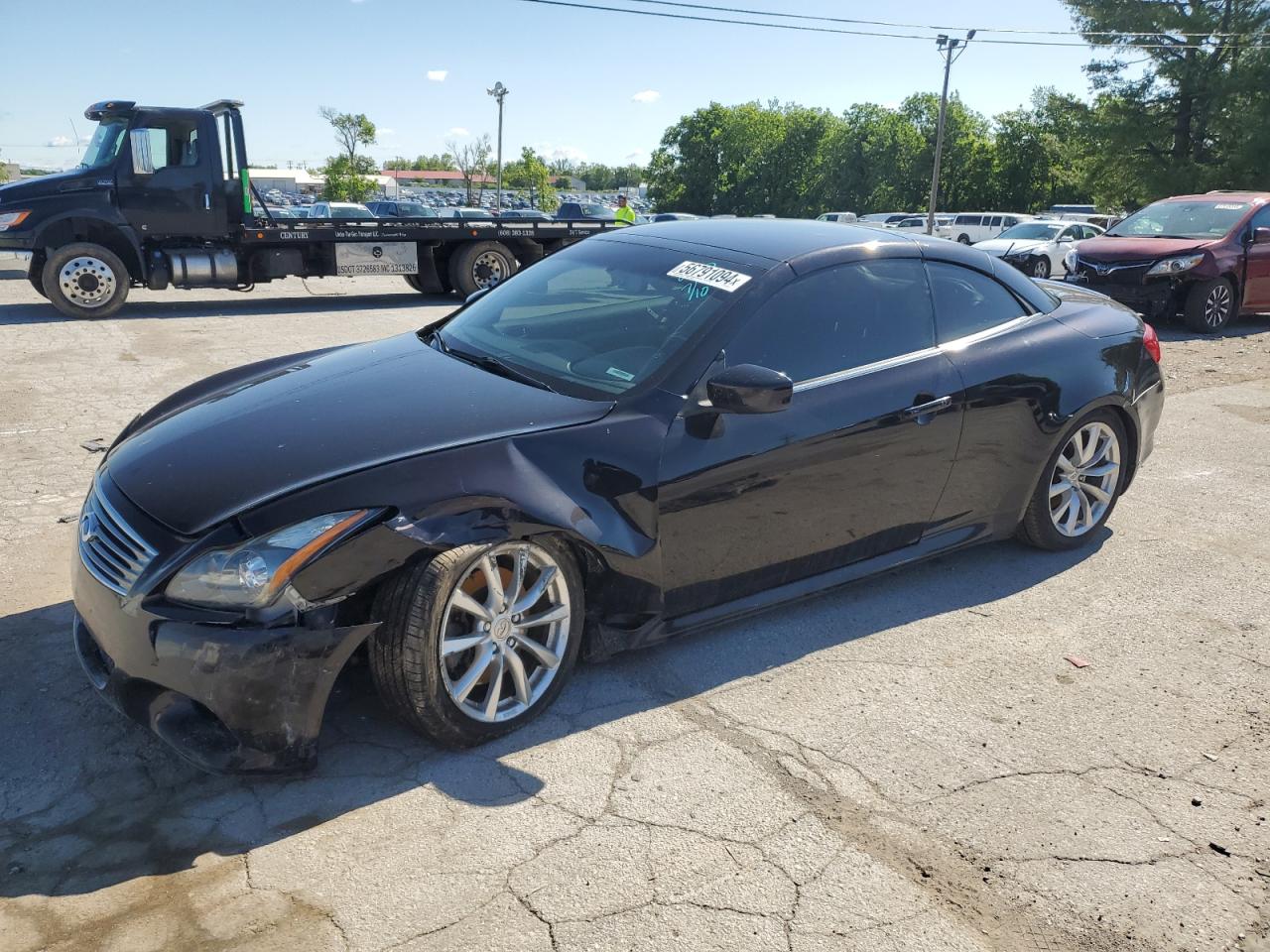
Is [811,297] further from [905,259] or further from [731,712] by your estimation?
[731,712]

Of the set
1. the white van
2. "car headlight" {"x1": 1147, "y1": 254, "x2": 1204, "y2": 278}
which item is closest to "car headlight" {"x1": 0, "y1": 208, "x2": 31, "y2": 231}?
"car headlight" {"x1": 1147, "y1": 254, "x2": 1204, "y2": 278}

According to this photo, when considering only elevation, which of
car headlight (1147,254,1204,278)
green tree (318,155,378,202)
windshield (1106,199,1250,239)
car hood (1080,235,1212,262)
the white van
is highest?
green tree (318,155,378,202)

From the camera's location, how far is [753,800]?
292 cm

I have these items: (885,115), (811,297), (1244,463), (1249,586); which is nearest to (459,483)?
(811,297)

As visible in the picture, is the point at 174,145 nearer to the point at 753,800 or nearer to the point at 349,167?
the point at 753,800

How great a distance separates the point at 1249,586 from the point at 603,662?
9.97 feet

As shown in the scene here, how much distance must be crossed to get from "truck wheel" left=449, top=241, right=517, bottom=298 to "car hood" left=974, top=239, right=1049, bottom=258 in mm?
10174

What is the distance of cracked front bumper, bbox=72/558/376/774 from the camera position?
8.73 ft

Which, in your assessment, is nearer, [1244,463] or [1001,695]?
[1001,695]

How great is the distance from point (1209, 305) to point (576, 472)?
11498 mm

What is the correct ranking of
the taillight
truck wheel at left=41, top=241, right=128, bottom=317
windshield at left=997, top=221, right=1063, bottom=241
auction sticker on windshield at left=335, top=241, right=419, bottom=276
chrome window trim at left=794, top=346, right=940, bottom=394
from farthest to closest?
windshield at left=997, top=221, right=1063, bottom=241 → auction sticker on windshield at left=335, top=241, right=419, bottom=276 → truck wheel at left=41, top=241, right=128, bottom=317 → the taillight → chrome window trim at left=794, top=346, right=940, bottom=394

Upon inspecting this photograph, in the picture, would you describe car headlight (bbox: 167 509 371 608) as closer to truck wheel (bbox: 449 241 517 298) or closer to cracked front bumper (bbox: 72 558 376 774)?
cracked front bumper (bbox: 72 558 376 774)

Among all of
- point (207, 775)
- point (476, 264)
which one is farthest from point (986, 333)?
point (476, 264)

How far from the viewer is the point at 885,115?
80188 millimetres
